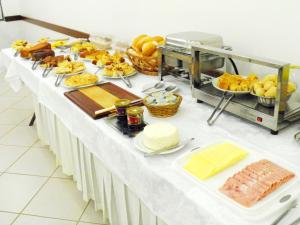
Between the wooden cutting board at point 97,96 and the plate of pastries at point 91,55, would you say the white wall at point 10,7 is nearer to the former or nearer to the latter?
the plate of pastries at point 91,55

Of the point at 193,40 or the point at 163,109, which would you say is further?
the point at 193,40

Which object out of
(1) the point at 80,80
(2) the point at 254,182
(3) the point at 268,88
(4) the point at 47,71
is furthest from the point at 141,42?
(2) the point at 254,182

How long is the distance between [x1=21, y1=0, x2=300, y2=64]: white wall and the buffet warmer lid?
120 millimetres

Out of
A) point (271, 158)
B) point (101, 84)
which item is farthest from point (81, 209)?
point (271, 158)

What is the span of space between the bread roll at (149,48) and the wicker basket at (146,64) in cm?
2

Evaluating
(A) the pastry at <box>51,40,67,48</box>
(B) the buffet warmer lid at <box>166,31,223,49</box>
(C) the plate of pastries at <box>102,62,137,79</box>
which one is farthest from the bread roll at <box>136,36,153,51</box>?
(A) the pastry at <box>51,40,67,48</box>

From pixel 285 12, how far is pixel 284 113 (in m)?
0.41

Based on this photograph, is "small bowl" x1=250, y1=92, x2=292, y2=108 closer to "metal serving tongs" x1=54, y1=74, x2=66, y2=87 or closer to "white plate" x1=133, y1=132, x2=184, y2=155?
"white plate" x1=133, y1=132, x2=184, y2=155

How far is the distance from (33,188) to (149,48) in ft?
3.15

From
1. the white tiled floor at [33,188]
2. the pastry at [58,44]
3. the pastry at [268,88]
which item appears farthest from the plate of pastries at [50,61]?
the pastry at [268,88]

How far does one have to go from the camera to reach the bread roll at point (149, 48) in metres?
1.42

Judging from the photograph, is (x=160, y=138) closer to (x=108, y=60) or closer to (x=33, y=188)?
(x=108, y=60)

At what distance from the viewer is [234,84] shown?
1007mm

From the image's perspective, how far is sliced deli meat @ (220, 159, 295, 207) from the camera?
0.63 meters
